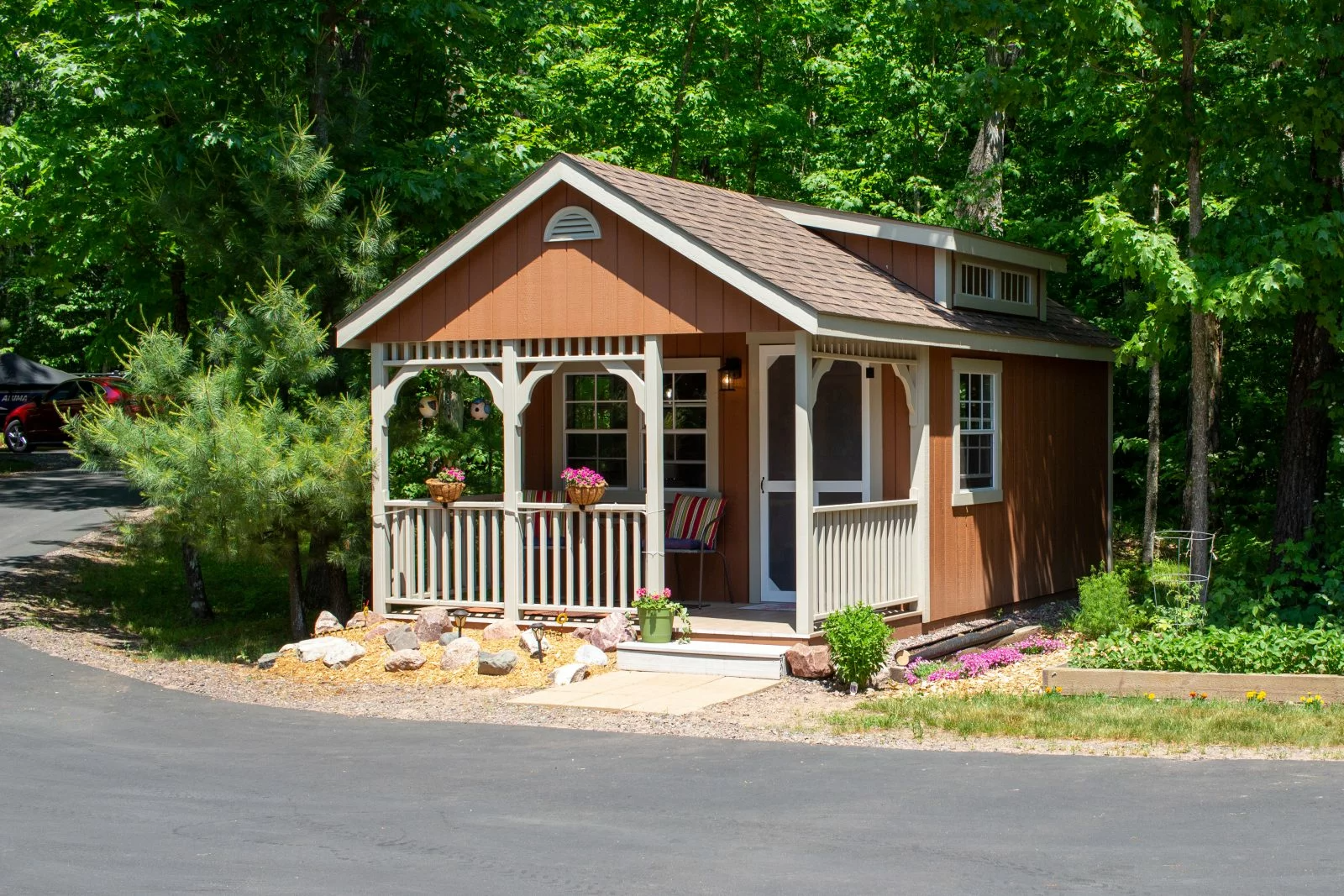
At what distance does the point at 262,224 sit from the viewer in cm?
1443

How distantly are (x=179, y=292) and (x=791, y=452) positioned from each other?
321 inches

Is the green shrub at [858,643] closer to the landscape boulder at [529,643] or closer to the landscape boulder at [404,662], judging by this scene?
the landscape boulder at [529,643]

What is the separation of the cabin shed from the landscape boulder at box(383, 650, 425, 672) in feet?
3.81

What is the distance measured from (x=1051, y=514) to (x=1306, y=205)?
431 cm

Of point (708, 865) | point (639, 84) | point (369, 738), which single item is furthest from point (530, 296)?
point (639, 84)

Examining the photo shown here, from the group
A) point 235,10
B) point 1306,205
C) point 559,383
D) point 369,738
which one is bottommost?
point 369,738

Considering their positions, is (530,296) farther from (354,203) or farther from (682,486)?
(354,203)

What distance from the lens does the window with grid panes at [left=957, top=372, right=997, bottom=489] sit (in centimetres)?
1362

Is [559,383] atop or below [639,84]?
below

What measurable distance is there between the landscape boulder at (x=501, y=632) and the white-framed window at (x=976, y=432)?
419 cm

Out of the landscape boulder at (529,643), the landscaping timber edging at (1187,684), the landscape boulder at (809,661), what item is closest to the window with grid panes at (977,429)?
the landscape boulder at (809,661)

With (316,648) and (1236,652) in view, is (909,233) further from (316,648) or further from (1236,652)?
(316,648)

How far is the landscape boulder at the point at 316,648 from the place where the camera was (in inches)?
479

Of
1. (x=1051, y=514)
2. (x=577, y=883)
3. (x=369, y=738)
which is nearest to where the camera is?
(x=577, y=883)
